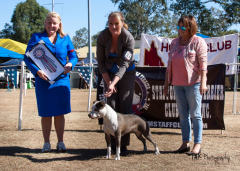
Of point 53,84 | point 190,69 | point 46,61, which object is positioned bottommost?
point 53,84

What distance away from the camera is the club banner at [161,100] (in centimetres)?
525

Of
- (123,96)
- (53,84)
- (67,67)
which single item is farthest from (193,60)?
(53,84)

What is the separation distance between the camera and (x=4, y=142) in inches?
184


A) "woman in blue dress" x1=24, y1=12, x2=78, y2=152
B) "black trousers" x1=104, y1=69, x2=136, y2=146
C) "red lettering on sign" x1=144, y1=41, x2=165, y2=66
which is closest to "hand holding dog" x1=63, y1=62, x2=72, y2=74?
"woman in blue dress" x1=24, y1=12, x2=78, y2=152

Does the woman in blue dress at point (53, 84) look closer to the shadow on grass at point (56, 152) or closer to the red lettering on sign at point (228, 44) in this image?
the shadow on grass at point (56, 152)

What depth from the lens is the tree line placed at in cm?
2933

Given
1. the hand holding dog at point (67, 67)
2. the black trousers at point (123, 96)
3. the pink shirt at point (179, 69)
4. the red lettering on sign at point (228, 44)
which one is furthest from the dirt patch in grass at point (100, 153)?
the red lettering on sign at point (228, 44)

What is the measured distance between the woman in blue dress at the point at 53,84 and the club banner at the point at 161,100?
147cm

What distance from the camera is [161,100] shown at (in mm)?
5523

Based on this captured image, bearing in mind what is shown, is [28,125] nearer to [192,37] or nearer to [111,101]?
[111,101]

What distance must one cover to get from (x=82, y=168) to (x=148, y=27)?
45027 millimetres

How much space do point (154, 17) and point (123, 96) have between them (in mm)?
43955

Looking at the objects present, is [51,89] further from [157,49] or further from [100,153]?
[157,49]

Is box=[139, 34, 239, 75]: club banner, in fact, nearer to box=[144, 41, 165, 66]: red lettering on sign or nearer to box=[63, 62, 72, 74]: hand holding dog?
box=[144, 41, 165, 66]: red lettering on sign
